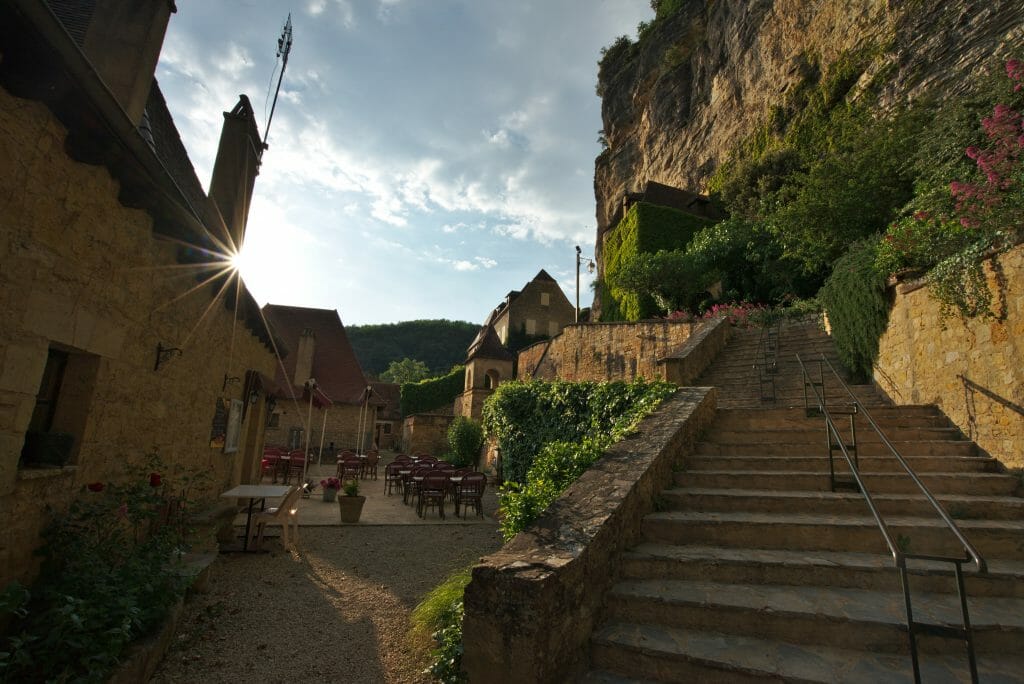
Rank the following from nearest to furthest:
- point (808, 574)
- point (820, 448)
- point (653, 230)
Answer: point (808, 574), point (820, 448), point (653, 230)

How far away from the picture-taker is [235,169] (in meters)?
7.93

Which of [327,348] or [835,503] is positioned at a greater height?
[327,348]

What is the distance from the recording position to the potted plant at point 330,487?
416 inches

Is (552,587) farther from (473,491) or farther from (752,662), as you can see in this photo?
(473,491)

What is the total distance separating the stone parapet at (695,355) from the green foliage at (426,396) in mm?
21197

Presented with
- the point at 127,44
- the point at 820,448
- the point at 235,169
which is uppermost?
the point at 235,169

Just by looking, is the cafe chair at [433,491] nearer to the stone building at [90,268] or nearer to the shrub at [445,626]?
the stone building at [90,268]

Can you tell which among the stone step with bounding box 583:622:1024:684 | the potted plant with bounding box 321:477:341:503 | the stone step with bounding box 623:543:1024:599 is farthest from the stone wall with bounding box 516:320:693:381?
the stone step with bounding box 583:622:1024:684

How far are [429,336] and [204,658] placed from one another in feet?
210

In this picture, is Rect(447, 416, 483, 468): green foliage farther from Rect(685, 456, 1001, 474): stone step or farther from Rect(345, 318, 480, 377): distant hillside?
Rect(345, 318, 480, 377): distant hillside

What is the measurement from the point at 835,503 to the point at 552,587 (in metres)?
2.97

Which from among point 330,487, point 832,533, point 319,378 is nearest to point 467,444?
point 330,487

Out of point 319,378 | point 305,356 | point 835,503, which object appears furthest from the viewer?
point 319,378

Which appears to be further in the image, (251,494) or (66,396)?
(251,494)
